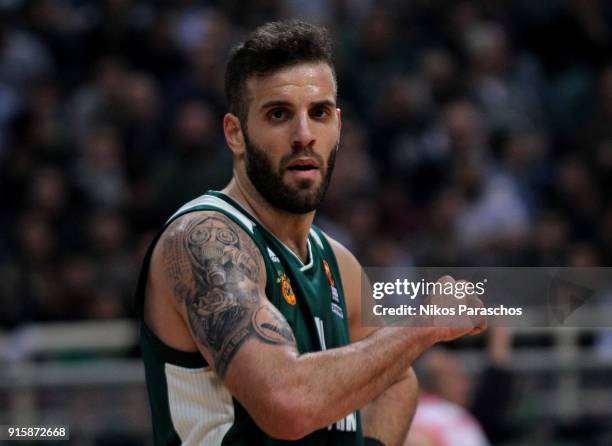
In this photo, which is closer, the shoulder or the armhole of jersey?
the shoulder

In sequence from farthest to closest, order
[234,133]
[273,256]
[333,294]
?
[333,294] < [234,133] < [273,256]

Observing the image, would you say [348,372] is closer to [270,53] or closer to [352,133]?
[270,53]

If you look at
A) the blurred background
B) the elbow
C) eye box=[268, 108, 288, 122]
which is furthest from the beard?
the blurred background

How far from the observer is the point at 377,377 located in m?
3.47

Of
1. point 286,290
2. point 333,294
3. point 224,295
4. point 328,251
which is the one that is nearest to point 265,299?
point 224,295

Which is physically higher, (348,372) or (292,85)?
(292,85)

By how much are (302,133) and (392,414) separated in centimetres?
124

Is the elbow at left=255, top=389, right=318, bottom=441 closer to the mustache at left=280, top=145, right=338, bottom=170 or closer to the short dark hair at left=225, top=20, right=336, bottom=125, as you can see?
the mustache at left=280, top=145, right=338, bottom=170

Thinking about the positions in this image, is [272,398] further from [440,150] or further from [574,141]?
[574,141]

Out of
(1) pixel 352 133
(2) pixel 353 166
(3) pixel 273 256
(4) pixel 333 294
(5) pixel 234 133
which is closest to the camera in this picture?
(3) pixel 273 256

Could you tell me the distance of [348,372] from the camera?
3.44 meters

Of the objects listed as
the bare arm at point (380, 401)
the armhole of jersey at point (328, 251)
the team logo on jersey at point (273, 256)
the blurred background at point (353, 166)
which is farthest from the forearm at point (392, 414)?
the blurred background at point (353, 166)

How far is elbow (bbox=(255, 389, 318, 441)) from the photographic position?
11.1 feet

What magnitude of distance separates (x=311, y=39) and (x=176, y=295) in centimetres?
99
